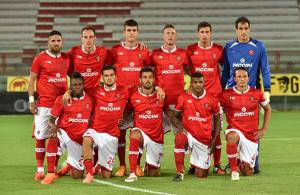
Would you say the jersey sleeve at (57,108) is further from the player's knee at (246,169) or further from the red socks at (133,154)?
the player's knee at (246,169)

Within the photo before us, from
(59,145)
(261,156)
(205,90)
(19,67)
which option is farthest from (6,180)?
(19,67)

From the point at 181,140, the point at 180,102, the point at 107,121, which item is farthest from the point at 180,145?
the point at 107,121

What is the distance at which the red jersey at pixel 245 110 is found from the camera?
7.99 meters

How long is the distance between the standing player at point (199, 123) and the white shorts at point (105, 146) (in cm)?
71

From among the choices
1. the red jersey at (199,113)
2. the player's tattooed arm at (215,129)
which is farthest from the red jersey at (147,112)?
the player's tattooed arm at (215,129)

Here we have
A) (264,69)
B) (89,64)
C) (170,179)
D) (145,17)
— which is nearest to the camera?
(170,179)

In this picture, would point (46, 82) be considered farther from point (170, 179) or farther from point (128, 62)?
point (170, 179)

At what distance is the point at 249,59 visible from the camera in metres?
8.32

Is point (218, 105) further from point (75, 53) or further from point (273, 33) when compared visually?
point (273, 33)

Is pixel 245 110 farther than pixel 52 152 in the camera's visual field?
Yes

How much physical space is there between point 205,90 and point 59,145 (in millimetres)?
1822

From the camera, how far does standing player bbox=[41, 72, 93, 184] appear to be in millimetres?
7836

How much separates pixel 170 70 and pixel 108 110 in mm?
910

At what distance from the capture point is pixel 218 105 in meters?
7.92
